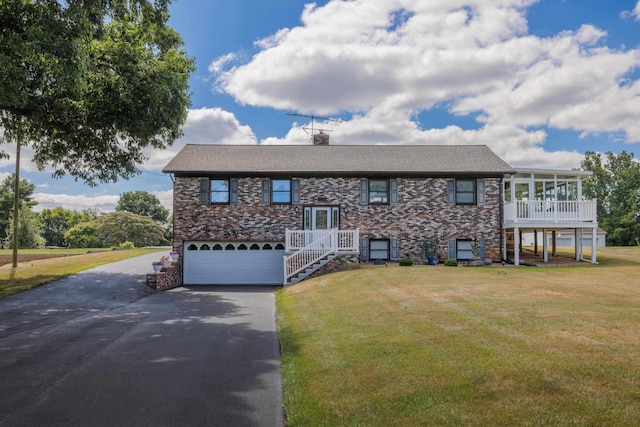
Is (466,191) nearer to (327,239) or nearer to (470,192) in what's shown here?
(470,192)

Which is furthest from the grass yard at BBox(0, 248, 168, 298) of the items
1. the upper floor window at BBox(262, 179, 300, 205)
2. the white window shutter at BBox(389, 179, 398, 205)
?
the white window shutter at BBox(389, 179, 398, 205)

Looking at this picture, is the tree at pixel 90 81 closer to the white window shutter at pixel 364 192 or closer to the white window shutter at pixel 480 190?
the white window shutter at pixel 364 192

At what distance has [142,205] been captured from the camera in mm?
88375

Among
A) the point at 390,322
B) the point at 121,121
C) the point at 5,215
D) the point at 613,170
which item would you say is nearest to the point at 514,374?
the point at 390,322

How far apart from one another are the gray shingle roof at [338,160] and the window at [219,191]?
1.72ft

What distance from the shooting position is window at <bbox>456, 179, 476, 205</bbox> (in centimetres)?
2411

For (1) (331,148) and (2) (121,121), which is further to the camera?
(1) (331,148)

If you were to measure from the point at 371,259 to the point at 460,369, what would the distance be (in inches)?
684

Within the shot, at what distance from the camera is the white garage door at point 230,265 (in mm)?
23109

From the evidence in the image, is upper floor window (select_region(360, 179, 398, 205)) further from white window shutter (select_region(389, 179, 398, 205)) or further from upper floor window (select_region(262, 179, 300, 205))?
upper floor window (select_region(262, 179, 300, 205))

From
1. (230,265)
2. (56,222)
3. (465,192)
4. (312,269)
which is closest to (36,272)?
(230,265)

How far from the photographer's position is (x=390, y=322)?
32.6ft

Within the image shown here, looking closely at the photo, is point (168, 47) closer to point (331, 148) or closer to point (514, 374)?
point (331, 148)

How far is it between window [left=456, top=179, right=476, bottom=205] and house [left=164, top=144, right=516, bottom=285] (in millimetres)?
53
